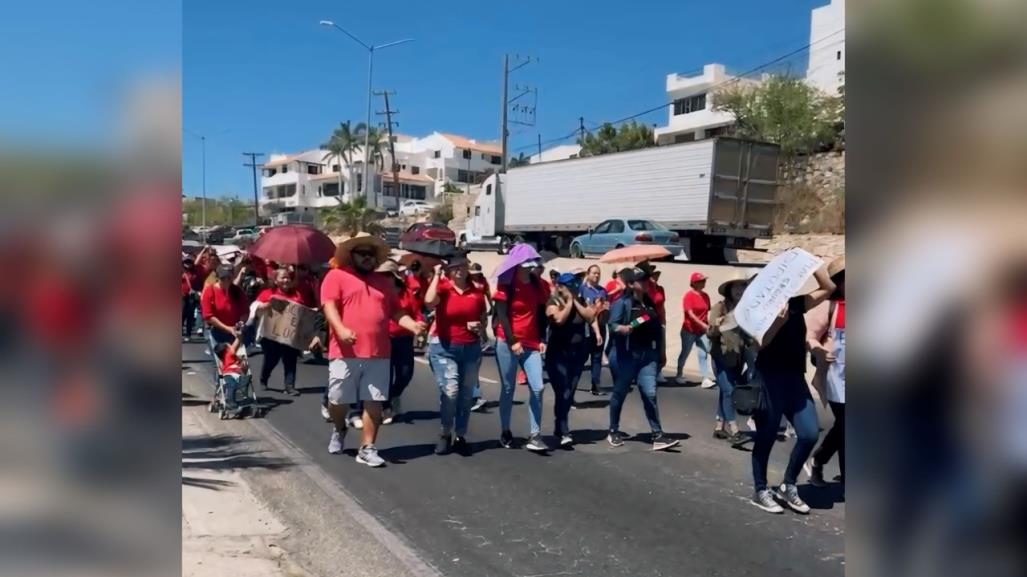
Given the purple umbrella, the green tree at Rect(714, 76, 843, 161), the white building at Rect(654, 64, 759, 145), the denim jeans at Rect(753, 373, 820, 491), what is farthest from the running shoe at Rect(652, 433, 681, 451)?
the white building at Rect(654, 64, 759, 145)

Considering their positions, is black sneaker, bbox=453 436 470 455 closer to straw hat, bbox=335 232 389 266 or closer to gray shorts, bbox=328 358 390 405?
gray shorts, bbox=328 358 390 405

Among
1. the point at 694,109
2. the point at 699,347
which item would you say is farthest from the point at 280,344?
the point at 694,109

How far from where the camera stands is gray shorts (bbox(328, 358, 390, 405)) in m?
6.54

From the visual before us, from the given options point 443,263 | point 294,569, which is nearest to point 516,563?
point 294,569

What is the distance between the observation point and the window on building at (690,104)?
2169 inches

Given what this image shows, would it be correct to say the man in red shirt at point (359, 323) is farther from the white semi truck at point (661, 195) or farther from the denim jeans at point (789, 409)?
the white semi truck at point (661, 195)

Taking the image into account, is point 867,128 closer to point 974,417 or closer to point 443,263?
point 974,417

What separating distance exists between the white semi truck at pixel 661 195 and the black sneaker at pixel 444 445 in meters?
18.9

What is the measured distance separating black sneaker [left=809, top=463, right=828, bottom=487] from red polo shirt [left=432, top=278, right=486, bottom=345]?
8.96ft

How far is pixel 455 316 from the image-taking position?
7078mm

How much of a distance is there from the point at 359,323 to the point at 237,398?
125 inches

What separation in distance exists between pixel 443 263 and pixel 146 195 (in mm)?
5999

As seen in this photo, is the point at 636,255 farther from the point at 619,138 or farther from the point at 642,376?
the point at 619,138

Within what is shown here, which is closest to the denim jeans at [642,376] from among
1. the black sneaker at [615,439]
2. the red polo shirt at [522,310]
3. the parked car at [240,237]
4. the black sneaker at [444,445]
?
the black sneaker at [615,439]
